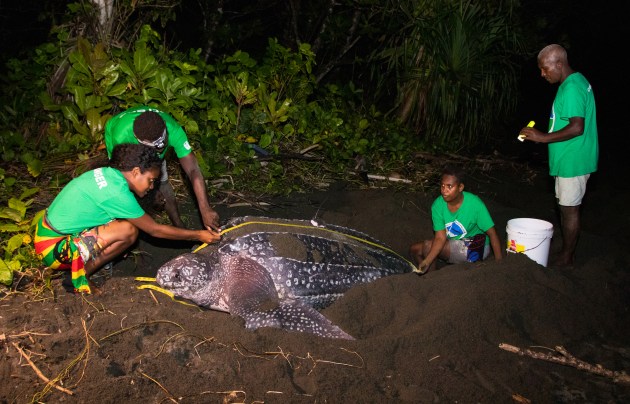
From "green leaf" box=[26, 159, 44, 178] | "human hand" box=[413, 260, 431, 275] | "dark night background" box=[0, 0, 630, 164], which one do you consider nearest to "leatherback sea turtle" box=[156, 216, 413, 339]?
"human hand" box=[413, 260, 431, 275]

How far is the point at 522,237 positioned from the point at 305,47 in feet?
9.33

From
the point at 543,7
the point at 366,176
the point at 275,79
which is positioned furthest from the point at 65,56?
the point at 543,7

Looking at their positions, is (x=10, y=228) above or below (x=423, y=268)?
above

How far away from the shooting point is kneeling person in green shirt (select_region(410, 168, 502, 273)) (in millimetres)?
3043

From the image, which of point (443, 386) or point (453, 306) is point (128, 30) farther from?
point (443, 386)

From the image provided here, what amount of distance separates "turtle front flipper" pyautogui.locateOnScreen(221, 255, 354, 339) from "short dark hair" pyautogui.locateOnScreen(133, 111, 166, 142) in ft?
2.39

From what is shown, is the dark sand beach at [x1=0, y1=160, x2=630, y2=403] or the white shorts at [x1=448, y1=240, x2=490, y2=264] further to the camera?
the white shorts at [x1=448, y1=240, x2=490, y2=264]

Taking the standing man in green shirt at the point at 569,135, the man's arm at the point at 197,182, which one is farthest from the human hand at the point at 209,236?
the standing man in green shirt at the point at 569,135

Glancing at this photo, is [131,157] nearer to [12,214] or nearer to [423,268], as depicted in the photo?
[12,214]

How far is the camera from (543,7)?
26.0 ft

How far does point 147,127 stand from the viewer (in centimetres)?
267

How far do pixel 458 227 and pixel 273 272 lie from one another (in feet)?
3.96

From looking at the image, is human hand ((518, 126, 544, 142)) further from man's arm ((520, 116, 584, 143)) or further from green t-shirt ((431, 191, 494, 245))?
green t-shirt ((431, 191, 494, 245))

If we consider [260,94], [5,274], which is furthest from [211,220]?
[260,94]
